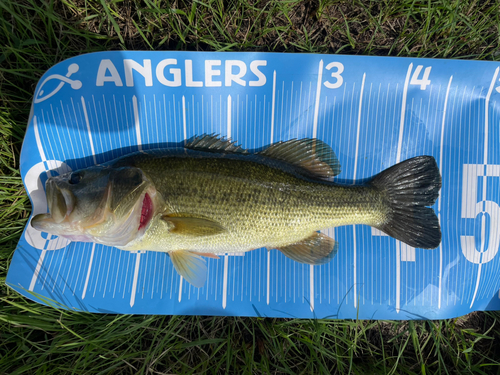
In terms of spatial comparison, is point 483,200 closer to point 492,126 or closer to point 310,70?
point 492,126

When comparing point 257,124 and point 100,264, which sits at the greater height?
point 257,124

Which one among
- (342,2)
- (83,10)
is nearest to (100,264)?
(83,10)

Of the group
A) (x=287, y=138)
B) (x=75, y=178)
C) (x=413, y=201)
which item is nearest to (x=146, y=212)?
(x=75, y=178)

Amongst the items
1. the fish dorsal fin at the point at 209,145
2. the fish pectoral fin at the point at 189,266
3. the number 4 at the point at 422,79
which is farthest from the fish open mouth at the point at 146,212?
the number 4 at the point at 422,79

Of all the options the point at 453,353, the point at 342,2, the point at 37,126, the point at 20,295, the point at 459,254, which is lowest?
the point at 453,353

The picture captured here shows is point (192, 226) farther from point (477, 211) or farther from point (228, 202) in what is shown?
point (477, 211)

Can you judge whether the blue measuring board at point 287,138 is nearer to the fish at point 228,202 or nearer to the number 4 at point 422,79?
the number 4 at point 422,79
